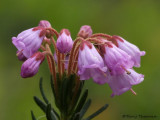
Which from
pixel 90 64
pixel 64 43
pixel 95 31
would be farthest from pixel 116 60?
pixel 95 31

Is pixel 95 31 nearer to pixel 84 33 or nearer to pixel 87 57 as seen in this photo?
pixel 84 33

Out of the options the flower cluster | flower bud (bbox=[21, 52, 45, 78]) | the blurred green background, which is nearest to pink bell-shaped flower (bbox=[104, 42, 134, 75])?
the flower cluster

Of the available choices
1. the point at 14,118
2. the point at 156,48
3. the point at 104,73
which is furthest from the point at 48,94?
the point at 104,73

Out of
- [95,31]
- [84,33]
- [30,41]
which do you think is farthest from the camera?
[95,31]

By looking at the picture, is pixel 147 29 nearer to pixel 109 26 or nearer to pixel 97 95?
pixel 109 26

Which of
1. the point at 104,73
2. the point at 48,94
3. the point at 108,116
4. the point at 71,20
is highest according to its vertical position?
the point at 104,73

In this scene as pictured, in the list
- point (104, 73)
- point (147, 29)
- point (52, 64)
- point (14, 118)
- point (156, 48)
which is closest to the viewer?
point (104, 73)
